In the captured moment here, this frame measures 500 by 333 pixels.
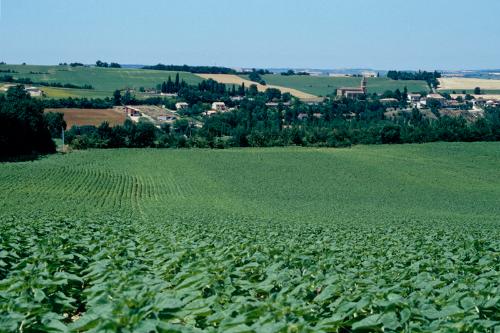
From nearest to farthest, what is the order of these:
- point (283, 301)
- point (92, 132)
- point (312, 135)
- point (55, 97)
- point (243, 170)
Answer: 1. point (283, 301)
2. point (243, 170)
3. point (92, 132)
4. point (312, 135)
5. point (55, 97)

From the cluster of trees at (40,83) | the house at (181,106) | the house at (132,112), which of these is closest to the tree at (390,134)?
the house at (132,112)

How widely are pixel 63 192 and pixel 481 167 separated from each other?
55.4 metres

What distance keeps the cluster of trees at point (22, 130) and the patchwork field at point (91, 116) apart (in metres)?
27.3

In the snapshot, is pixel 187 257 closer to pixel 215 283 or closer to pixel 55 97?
pixel 215 283

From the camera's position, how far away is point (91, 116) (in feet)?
400

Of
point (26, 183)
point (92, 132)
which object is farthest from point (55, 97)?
point (26, 183)

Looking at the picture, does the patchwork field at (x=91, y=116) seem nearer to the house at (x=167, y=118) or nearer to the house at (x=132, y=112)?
the house at (x=132, y=112)

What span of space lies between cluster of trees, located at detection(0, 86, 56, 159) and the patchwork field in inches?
1076

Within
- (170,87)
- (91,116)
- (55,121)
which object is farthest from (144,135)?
(170,87)

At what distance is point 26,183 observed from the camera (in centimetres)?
4506

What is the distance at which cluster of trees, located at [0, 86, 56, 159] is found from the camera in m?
70.8

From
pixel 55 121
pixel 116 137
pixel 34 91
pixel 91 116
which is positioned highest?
pixel 34 91

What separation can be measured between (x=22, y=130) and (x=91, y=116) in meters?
48.8

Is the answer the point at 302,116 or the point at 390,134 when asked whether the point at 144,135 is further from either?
the point at 302,116
